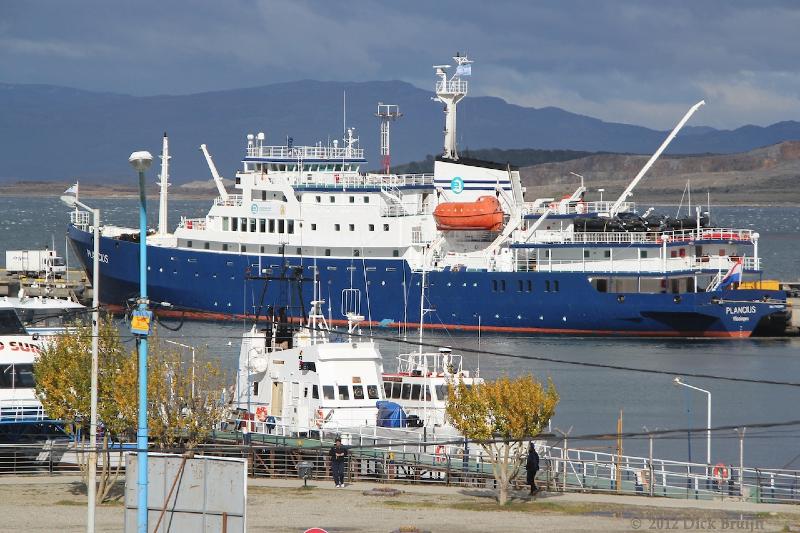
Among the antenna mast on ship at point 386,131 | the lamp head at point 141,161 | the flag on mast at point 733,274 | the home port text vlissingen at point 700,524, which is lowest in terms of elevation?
the home port text vlissingen at point 700,524

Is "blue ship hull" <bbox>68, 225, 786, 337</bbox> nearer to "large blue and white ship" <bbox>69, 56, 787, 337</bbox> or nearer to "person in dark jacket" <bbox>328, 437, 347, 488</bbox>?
"large blue and white ship" <bbox>69, 56, 787, 337</bbox>

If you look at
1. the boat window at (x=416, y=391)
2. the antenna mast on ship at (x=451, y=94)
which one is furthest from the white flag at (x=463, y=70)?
the boat window at (x=416, y=391)

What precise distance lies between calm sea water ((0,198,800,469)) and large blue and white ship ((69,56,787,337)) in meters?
1.51

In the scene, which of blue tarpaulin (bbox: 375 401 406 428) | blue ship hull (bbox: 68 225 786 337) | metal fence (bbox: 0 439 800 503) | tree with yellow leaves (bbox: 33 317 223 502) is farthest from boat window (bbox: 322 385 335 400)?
blue ship hull (bbox: 68 225 786 337)

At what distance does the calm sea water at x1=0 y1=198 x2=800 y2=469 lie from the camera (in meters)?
38.9

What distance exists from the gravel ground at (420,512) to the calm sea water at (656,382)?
4.69 m

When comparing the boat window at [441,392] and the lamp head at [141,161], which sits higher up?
the lamp head at [141,161]

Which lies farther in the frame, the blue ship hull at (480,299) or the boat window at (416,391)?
the blue ship hull at (480,299)

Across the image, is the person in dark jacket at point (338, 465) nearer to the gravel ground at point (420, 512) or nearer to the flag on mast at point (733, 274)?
the gravel ground at point (420, 512)

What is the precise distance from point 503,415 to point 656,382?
77.4ft

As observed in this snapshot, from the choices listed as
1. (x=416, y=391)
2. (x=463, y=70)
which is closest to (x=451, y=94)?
(x=463, y=70)

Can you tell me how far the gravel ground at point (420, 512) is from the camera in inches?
980

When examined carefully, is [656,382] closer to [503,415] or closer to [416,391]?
[416,391]

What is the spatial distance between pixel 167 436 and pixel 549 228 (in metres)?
38.9
